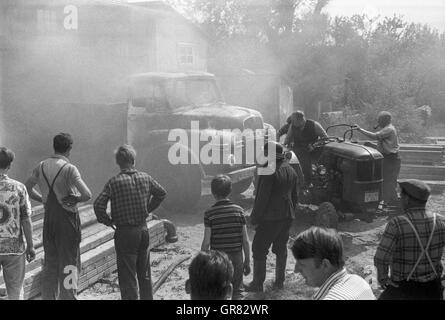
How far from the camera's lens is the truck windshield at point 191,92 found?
9.50 m

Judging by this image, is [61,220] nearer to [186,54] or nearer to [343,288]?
[343,288]

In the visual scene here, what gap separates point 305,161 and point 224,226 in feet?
12.8

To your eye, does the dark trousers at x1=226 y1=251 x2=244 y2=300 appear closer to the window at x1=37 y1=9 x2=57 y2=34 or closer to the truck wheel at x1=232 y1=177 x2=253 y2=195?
the truck wheel at x1=232 y1=177 x2=253 y2=195

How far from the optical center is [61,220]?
4.36 m

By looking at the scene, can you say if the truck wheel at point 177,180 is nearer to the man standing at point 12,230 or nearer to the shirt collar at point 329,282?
the man standing at point 12,230

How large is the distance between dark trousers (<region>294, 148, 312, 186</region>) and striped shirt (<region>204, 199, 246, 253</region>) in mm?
3735

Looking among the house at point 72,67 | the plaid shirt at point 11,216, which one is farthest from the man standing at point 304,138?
the plaid shirt at point 11,216

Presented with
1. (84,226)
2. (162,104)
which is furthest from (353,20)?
(84,226)

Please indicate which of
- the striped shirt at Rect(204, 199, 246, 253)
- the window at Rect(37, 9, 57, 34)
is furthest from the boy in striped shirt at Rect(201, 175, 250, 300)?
the window at Rect(37, 9, 57, 34)

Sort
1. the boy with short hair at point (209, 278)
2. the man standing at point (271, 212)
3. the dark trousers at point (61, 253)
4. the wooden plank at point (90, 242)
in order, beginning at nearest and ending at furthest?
the boy with short hair at point (209, 278) < the dark trousers at point (61, 253) < the wooden plank at point (90, 242) < the man standing at point (271, 212)

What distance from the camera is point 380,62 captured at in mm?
26344

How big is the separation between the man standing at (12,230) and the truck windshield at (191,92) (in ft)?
17.9

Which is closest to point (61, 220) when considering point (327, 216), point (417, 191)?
point (417, 191)

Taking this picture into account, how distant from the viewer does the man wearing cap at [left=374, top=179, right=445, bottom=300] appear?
3303 mm
